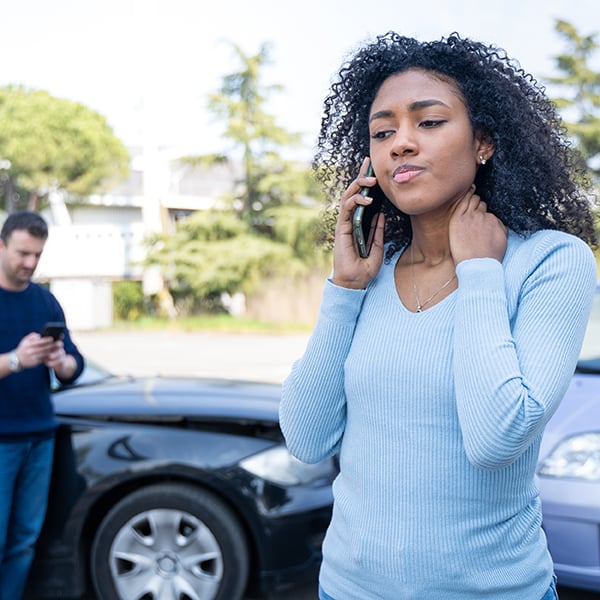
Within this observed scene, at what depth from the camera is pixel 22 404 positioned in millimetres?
3387

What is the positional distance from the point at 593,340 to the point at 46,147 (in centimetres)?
3001

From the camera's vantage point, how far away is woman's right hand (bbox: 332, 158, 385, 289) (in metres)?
1.62

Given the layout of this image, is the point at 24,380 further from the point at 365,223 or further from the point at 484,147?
the point at 484,147

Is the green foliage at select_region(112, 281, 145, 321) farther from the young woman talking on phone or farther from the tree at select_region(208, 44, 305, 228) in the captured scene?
the young woman talking on phone

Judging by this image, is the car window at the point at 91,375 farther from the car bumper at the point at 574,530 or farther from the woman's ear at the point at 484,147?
the woman's ear at the point at 484,147

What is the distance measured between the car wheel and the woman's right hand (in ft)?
6.95

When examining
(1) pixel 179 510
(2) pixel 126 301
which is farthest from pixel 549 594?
(2) pixel 126 301

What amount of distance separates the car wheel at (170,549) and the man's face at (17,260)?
105 cm

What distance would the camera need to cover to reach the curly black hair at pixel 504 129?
1.56 meters

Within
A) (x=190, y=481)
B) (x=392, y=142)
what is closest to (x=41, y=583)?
(x=190, y=481)

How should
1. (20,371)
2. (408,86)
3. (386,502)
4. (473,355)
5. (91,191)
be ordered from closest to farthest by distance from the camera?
(473,355) → (386,502) → (408,86) → (20,371) → (91,191)

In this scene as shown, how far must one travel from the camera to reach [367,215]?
172cm

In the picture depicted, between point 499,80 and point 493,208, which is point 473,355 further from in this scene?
point 499,80

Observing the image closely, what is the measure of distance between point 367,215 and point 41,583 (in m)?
2.65
